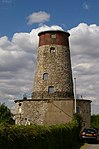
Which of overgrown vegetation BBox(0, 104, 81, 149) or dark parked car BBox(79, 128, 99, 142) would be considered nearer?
overgrown vegetation BBox(0, 104, 81, 149)

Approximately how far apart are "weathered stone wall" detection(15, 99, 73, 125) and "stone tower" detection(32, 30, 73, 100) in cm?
122

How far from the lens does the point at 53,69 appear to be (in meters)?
50.8

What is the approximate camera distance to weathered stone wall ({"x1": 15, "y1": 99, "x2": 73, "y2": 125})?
48750mm

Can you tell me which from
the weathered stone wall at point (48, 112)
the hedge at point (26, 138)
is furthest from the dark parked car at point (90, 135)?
the weathered stone wall at point (48, 112)

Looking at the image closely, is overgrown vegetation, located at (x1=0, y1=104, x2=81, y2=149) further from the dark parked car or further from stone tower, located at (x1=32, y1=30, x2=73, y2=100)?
stone tower, located at (x1=32, y1=30, x2=73, y2=100)

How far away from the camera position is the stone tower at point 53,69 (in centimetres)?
5046

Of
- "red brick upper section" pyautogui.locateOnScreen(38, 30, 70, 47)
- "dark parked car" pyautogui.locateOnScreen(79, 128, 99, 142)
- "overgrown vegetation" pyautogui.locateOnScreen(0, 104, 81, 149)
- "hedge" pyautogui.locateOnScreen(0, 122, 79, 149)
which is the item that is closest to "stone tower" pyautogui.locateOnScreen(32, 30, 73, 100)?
"red brick upper section" pyautogui.locateOnScreen(38, 30, 70, 47)

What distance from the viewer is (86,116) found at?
50875 millimetres

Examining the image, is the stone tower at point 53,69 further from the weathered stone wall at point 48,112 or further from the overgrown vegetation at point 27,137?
the overgrown vegetation at point 27,137

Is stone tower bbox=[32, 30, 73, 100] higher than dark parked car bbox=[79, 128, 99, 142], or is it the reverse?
stone tower bbox=[32, 30, 73, 100]

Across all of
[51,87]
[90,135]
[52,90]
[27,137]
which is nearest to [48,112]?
[52,90]

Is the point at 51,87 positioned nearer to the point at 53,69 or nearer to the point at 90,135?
the point at 53,69

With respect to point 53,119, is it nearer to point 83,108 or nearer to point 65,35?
point 83,108

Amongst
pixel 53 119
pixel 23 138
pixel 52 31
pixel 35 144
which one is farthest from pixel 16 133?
pixel 52 31
